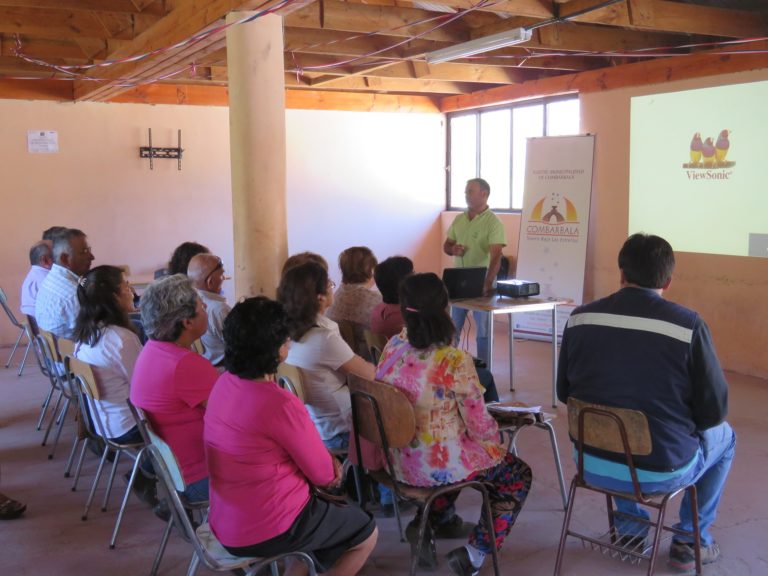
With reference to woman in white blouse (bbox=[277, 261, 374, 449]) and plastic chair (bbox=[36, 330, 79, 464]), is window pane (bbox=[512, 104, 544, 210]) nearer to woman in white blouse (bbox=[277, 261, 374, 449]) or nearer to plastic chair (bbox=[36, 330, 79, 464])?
plastic chair (bbox=[36, 330, 79, 464])

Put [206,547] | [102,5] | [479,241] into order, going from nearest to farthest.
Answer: [206,547], [102,5], [479,241]

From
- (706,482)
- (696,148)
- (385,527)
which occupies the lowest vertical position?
(385,527)

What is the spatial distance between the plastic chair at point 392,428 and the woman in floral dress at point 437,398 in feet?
0.12

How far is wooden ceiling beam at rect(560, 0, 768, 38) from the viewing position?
4.79 m

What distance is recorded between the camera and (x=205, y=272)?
401cm

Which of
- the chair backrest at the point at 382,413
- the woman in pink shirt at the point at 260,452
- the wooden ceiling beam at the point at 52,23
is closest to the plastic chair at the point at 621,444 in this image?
the chair backrest at the point at 382,413

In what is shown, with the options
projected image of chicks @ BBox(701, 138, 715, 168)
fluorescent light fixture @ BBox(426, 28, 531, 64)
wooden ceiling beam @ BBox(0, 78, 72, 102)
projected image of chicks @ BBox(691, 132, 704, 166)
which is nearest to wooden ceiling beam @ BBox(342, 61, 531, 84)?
fluorescent light fixture @ BBox(426, 28, 531, 64)

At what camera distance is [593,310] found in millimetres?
2613

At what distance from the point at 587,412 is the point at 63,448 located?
3.11m

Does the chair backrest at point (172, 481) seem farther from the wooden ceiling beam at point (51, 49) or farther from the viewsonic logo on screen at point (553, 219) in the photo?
the viewsonic logo on screen at point (553, 219)

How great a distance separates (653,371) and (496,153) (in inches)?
242

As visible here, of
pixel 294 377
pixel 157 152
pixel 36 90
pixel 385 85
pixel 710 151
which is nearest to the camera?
pixel 294 377

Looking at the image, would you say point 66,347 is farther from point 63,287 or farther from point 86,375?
point 63,287

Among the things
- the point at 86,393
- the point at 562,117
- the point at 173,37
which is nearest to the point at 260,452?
the point at 86,393
